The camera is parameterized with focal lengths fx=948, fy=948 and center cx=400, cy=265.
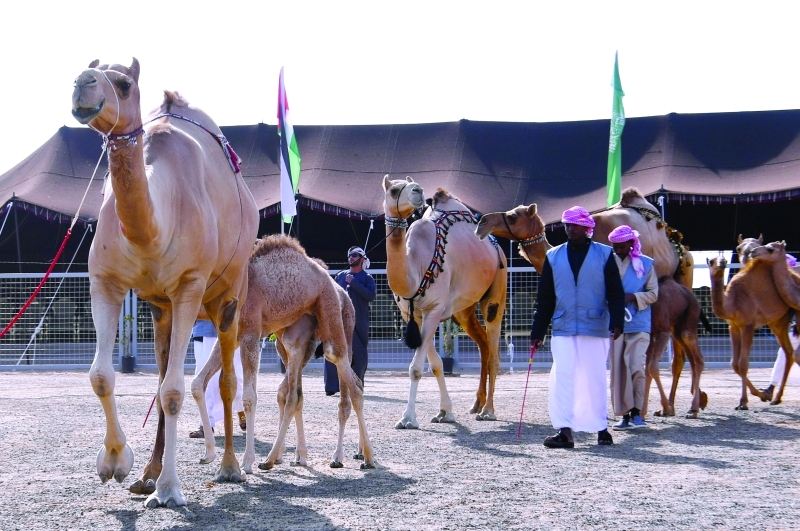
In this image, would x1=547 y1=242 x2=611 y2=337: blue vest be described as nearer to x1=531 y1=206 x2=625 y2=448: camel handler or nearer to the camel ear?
x1=531 y1=206 x2=625 y2=448: camel handler

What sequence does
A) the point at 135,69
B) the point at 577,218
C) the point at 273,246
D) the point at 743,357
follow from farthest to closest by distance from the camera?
the point at 743,357 → the point at 577,218 → the point at 273,246 → the point at 135,69

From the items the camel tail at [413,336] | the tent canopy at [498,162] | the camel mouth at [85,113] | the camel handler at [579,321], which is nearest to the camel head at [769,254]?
the camel handler at [579,321]

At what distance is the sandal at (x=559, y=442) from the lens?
27.7 feet

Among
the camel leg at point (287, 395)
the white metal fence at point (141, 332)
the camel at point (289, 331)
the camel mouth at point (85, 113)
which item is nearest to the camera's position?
the camel mouth at point (85, 113)

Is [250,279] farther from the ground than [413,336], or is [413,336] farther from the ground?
[250,279]

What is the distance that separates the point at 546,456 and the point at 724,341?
11.9 meters

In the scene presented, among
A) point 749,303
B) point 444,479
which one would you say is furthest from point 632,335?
point 444,479

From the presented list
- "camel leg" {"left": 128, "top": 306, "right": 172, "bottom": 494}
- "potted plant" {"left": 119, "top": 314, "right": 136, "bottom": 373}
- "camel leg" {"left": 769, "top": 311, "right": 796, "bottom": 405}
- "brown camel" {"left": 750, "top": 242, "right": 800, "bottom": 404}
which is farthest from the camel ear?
"potted plant" {"left": 119, "top": 314, "right": 136, "bottom": 373}

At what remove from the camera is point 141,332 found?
20.3 metres

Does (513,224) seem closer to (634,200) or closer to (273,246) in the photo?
(634,200)

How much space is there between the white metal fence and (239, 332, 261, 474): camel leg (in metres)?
11.4

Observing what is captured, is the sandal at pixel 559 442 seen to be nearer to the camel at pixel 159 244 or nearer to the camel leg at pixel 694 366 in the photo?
the camel leg at pixel 694 366

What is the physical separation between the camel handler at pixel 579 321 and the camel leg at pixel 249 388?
2856 mm

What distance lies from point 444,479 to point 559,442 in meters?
2.26
